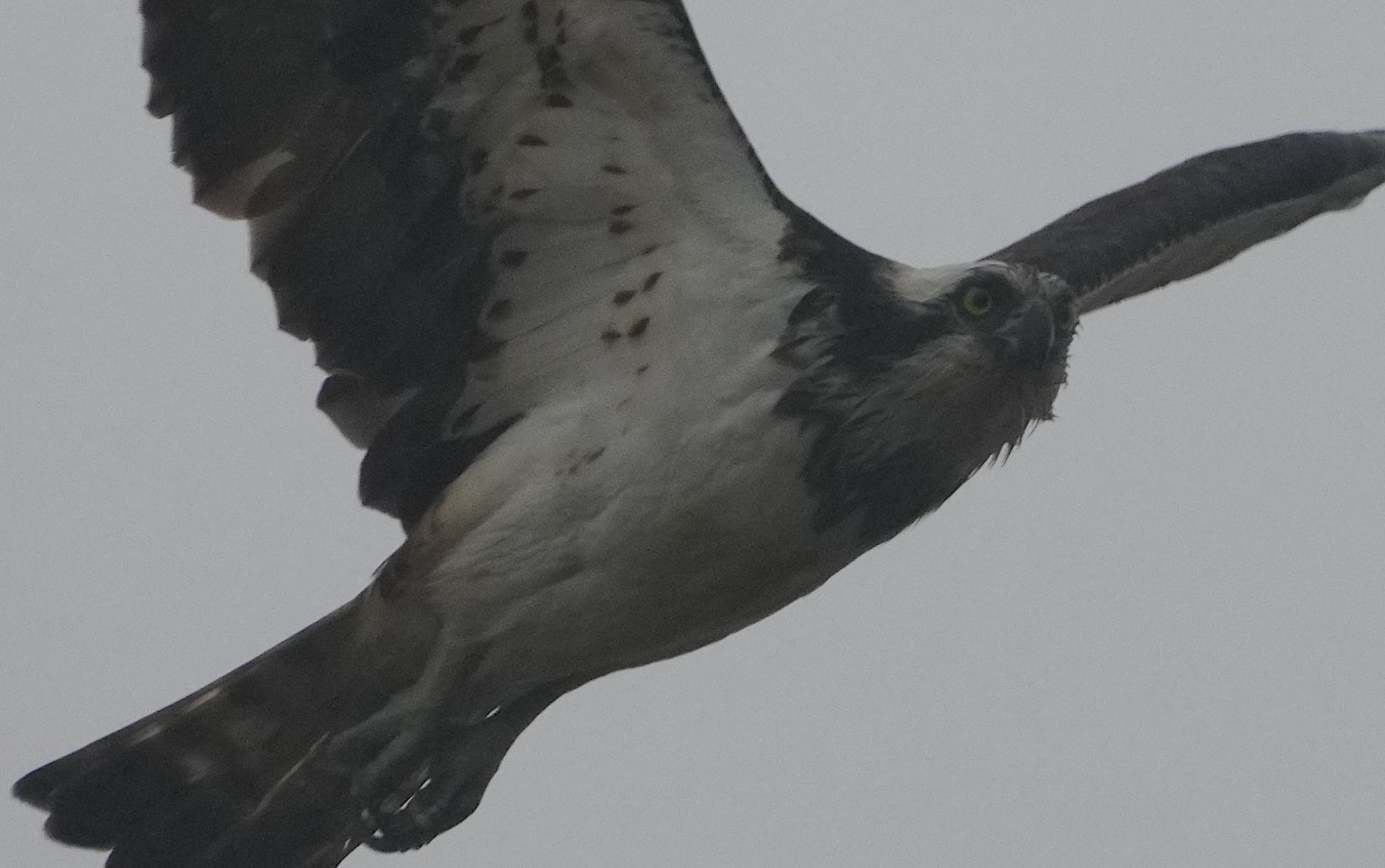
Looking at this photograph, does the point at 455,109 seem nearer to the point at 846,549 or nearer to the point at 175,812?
the point at 846,549

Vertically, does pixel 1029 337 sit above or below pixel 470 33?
below

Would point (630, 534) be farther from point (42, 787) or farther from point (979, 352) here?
point (42, 787)

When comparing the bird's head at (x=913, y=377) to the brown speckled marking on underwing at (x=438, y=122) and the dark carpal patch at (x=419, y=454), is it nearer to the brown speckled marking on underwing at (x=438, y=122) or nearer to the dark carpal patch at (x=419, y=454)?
the dark carpal patch at (x=419, y=454)

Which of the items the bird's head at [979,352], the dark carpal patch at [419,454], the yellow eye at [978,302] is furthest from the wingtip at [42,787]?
the yellow eye at [978,302]

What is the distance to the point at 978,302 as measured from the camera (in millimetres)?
6547

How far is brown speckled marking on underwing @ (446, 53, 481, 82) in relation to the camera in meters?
6.40

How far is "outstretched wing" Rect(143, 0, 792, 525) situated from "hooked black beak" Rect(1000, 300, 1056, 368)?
27.8 inches

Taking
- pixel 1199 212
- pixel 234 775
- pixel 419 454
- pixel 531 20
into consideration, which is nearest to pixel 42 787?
pixel 234 775

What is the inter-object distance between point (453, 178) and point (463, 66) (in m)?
0.38

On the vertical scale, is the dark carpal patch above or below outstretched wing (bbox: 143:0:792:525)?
below

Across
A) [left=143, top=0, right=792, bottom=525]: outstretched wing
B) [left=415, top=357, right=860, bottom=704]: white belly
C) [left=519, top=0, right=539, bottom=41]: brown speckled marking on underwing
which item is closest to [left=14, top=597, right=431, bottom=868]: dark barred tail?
[left=415, top=357, right=860, bottom=704]: white belly

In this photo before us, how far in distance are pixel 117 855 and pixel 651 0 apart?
10.1ft

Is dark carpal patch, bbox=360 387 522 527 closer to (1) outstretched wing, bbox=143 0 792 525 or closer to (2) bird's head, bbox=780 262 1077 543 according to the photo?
(1) outstretched wing, bbox=143 0 792 525

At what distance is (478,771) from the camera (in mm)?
7328
